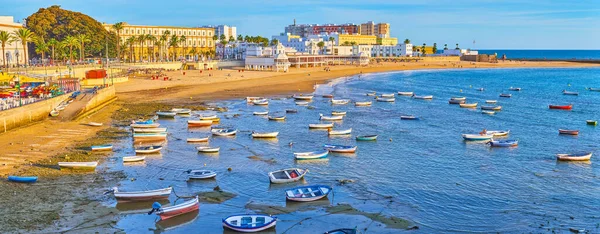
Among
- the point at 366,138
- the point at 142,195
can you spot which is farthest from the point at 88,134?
the point at 366,138

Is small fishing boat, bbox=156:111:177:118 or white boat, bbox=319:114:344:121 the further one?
white boat, bbox=319:114:344:121

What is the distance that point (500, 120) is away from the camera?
62.7 m

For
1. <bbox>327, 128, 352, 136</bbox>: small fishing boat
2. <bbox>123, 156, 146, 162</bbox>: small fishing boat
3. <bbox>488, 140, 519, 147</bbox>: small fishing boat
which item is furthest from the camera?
<bbox>327, 128, 352, 136</bbox>: small fishing boat

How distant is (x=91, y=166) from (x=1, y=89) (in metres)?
30.3

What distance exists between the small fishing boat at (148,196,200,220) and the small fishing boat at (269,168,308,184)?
21.6 feet

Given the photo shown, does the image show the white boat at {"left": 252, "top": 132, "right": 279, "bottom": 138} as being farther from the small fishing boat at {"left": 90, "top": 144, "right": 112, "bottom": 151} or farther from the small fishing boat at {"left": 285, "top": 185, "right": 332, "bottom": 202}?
the small fishing boat at {"left": 285, "top": 185, "right": 332, "bottom": 202}

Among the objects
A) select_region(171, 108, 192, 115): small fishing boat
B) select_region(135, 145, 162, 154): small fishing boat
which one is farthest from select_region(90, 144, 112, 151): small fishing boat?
select_region(171, 108, 192, 115): small fishing boat

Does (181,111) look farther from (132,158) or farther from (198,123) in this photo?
(132,158)

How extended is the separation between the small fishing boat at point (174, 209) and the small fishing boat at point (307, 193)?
202 inches

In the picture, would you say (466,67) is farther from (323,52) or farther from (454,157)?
(454,157)

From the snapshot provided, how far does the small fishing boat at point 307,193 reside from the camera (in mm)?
29422

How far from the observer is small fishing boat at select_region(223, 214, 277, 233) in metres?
24.6

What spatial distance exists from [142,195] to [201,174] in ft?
17.0

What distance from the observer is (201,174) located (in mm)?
33438
